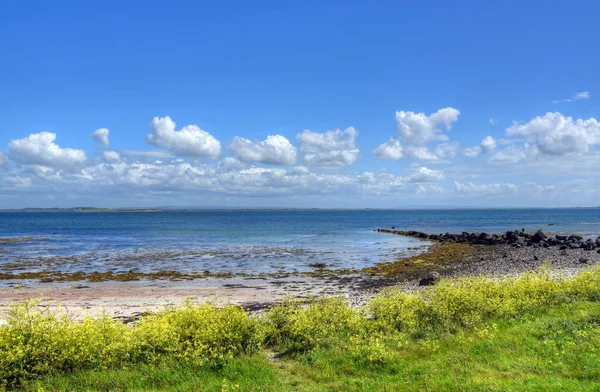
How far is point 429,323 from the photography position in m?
12.0

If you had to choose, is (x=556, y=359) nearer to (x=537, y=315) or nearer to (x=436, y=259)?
(x=537, y=315)

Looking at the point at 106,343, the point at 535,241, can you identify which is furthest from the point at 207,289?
the point at 535,241

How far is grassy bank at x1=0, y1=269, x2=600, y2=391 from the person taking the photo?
8398mm

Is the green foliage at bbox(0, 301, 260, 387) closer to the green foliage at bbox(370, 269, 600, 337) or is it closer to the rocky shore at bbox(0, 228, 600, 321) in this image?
the green foliage at bbox(370, 269, 600, 337)

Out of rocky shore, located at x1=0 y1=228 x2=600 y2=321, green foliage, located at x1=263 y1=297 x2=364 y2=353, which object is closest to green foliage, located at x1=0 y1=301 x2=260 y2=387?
green foliage, located at x1=263 y1=297 x2=364 y2=353

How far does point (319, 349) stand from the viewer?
410 inches

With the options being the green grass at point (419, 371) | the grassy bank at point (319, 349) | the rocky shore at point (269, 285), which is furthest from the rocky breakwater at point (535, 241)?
the green grass at point (419, 371)

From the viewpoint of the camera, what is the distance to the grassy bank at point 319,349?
8.40 m

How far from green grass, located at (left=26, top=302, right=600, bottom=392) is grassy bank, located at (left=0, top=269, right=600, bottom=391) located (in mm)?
23

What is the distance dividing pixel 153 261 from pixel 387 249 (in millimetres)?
26453

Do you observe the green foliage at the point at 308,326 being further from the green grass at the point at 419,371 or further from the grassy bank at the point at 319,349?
the green grass at the point at 419,371

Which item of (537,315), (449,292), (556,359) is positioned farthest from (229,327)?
(537,315)

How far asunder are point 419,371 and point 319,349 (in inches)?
103

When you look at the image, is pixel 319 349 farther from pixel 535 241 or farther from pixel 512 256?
pixel 535 241
